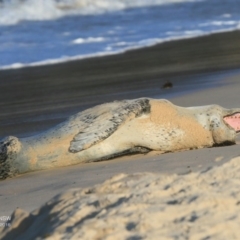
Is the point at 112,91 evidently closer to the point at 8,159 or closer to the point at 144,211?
the point at 8,159

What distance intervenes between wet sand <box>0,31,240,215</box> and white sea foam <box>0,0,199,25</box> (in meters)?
7.58

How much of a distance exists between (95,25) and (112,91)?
27.2 ft

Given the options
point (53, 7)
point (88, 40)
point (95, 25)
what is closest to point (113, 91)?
point (88, 40)

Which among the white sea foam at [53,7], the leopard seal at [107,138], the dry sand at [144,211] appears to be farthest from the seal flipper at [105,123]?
the white sea foam at [53,7]

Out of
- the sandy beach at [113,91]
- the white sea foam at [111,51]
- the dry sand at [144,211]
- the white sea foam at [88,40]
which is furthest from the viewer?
the white sea foam at [88,40]

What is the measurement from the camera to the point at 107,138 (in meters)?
5.96

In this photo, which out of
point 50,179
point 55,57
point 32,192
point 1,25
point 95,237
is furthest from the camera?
point 1,25

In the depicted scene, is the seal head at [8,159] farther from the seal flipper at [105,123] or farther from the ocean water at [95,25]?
the ocean water at [95,25]

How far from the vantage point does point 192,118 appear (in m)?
6.23

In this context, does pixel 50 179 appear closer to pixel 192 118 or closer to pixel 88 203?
pixel 192 118

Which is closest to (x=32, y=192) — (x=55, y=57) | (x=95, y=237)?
(x=95, y=237)

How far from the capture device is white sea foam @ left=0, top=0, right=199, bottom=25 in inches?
847

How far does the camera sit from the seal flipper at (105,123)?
233 inches

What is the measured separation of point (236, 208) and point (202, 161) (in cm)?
169
